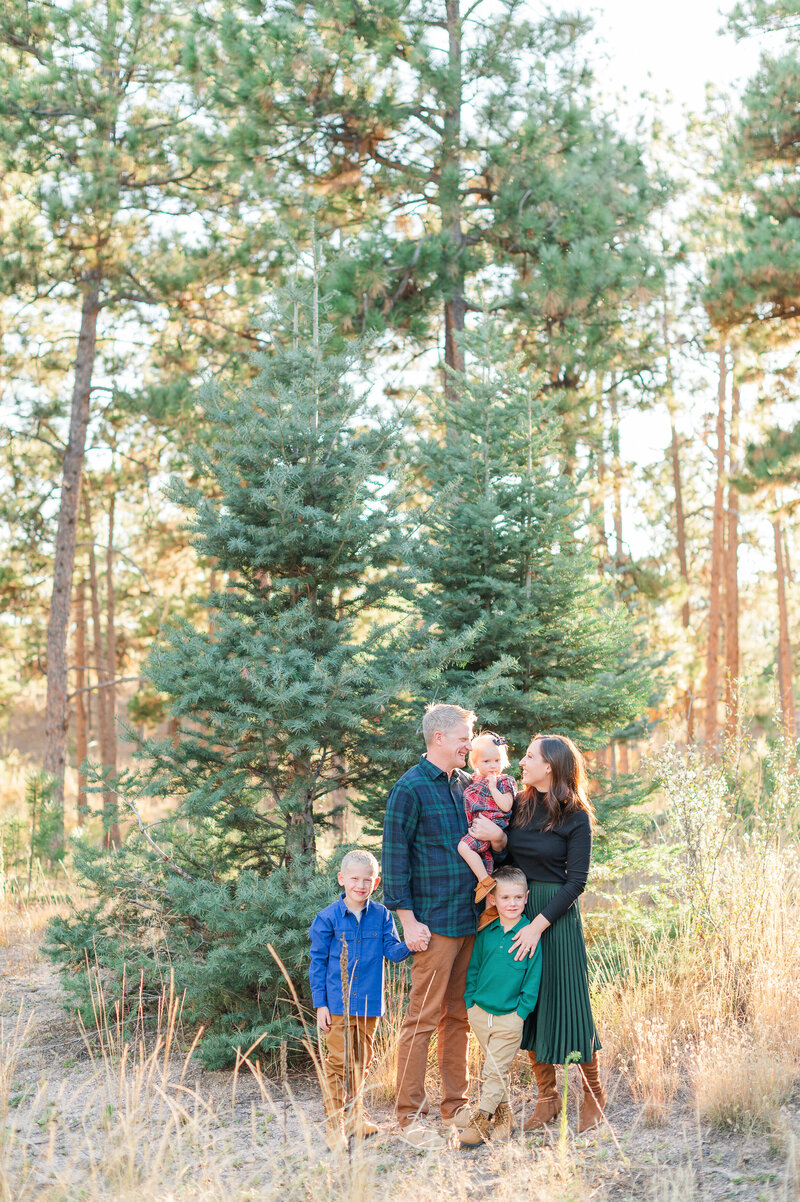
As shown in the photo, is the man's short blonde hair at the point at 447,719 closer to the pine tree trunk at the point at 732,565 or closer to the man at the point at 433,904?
the man at the point at 433,904

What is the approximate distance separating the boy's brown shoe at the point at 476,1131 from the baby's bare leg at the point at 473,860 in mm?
1001

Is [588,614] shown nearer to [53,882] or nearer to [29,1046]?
[29,1046]

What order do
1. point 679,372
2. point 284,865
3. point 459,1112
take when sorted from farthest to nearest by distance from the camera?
point 679,372
point 284,865
point 459,1112

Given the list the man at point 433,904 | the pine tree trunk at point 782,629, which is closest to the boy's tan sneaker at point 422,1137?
the man at point 433,904

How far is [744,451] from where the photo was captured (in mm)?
12555

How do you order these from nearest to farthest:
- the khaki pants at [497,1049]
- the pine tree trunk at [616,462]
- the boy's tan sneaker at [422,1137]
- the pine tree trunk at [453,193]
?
1. the boy's tan sneaker at [422,1137]
2. the khaki pants at [497,1049]
3. the pine tree trunk at [453,193]
4. the pine tree trunk at [616,462]

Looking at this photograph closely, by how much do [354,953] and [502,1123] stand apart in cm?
97

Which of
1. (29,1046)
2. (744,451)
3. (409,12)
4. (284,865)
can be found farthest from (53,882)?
(409,12)

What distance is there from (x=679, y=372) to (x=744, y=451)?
9.73 metres

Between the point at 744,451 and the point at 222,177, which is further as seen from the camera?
the point at 222,177

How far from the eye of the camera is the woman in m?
4.30

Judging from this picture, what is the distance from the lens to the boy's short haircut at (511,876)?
171 inches

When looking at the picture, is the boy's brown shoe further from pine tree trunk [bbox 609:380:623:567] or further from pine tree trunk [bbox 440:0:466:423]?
pine tree trunk [bbox 609:380:623:567]

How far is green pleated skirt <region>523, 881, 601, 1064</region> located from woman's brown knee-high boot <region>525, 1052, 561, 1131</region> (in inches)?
4.9
